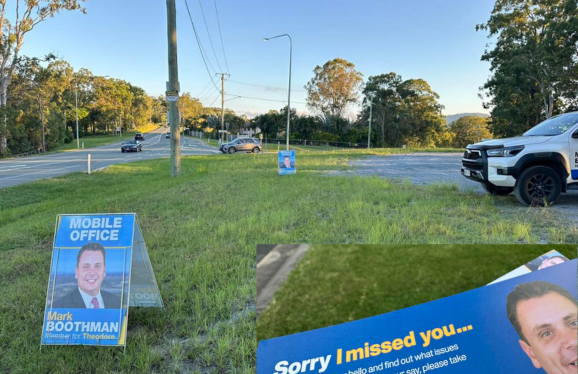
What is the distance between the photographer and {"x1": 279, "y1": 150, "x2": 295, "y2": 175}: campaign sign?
14.6 meters

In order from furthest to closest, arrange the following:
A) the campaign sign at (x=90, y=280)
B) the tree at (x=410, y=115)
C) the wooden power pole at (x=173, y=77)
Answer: the tree at (x=410, y=115) → the wooden power pole at (x=173, y=77) → the campaign sign at (x=90, y=280)

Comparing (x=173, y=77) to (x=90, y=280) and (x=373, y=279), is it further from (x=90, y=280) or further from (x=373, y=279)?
(x=373, y=279)

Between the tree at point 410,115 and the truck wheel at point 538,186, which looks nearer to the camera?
the truck wheel at point 538,186

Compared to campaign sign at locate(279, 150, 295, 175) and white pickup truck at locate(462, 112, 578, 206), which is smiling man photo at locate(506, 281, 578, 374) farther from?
campaign sign at locate(279, 150, 295, 175)

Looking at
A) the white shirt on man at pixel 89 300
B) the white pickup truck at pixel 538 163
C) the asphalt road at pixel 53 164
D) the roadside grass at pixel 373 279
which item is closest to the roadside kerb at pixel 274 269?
the roadside grass at pixel 373 279

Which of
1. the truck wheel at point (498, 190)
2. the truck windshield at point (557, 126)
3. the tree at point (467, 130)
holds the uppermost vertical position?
the tree at point (467, 130)

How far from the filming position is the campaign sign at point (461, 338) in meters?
1.66

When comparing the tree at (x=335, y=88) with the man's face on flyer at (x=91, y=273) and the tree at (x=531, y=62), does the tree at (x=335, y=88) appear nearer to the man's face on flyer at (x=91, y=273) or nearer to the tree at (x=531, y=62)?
the tree at (x=531, y=62)

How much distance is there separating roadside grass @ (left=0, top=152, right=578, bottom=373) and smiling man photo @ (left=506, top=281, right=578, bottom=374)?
1833 millimetres

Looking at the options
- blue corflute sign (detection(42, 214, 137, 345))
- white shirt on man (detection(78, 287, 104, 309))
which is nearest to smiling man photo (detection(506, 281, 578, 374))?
blue corflute sign (detection(42, 214, 137, 345))

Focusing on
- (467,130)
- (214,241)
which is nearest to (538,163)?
(214,241)

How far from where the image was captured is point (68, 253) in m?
3.29

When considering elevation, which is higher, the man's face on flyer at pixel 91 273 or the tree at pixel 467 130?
the tree at pixel 467 130

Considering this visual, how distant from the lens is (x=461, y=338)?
1.69 metres
